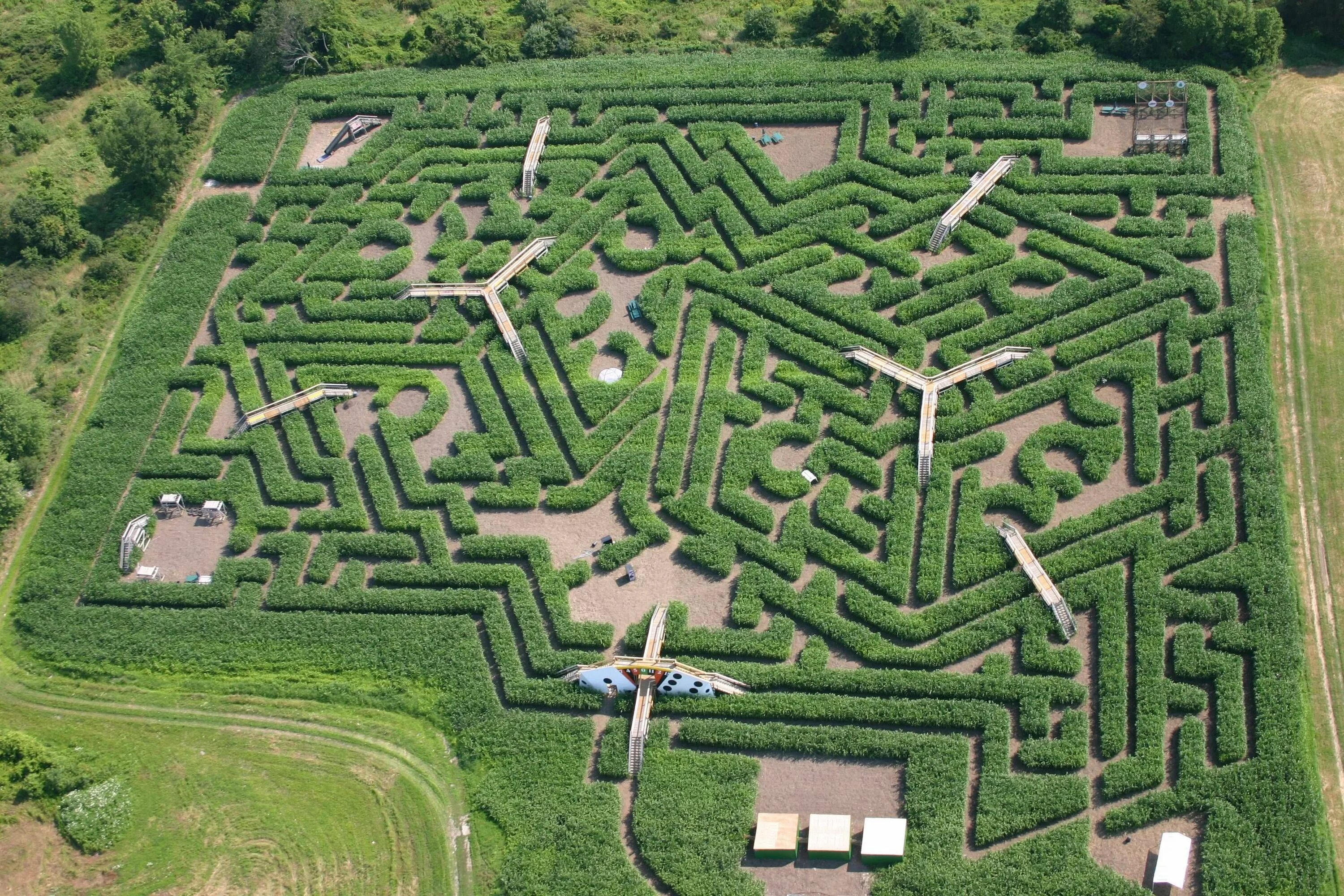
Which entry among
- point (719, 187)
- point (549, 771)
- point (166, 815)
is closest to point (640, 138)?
point (719, 187)

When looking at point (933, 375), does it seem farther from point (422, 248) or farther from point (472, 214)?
point (422, 248)

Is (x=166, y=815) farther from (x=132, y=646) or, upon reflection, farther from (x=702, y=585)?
(x=702, y=585)

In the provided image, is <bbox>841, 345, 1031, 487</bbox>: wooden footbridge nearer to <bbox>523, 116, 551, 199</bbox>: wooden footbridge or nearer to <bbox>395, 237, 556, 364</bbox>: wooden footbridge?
<bbox>395, 237, 556, 364</bbox>: wooden footbridge

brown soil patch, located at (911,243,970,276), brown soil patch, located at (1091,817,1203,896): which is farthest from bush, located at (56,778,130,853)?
brown soil patch, located at (911,243,970,276)

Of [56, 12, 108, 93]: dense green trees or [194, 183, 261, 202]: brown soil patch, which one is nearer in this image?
[194, 183, 261, 202]: brown soil patch

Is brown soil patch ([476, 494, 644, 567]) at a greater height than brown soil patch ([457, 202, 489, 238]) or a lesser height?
lesser

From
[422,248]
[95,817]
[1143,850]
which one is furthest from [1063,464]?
[95,817]
